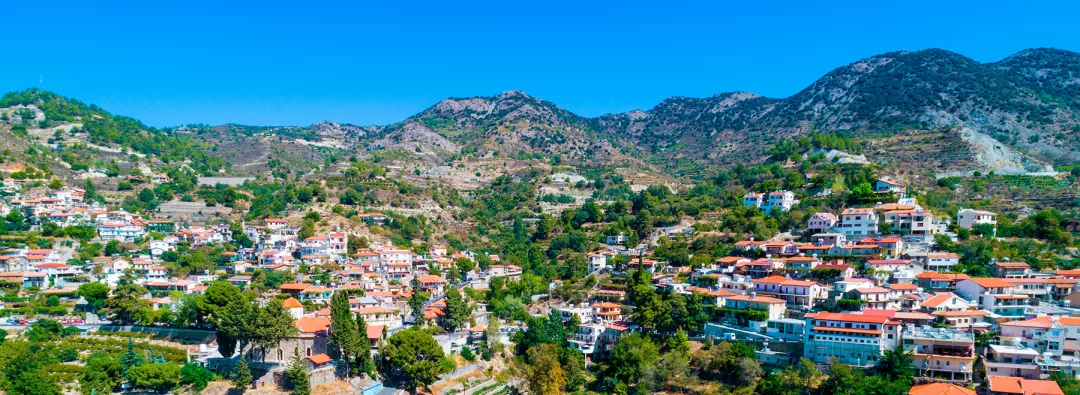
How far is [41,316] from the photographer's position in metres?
37.1

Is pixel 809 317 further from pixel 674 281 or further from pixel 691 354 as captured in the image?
pixel 674 281

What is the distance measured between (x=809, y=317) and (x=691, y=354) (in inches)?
235

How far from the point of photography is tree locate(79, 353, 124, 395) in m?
28.8

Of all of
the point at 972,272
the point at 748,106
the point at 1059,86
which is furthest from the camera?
the point at 748,106

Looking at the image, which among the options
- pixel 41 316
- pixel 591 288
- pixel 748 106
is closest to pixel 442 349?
pixel 591 288

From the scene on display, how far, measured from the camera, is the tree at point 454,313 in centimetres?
3597

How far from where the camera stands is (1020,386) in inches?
951

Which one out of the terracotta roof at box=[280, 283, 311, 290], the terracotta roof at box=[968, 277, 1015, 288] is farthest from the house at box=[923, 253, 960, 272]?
the terracotta roof at box=[280, 283, 311, 290]

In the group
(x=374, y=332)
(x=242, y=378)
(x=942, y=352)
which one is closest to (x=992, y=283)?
(x=942, y=352)

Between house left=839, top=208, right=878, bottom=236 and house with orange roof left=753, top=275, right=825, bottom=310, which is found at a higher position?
house left=839, top=208, right=878, bottom=236

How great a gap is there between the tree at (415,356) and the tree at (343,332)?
5.55 feet

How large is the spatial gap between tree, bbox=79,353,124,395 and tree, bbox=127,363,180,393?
103cm

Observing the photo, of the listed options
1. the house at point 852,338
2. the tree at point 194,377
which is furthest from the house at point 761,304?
the tree at point 194,377

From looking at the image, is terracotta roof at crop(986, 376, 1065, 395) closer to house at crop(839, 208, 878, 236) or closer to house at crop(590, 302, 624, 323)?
house at crop(590, 302, 624, 323)
